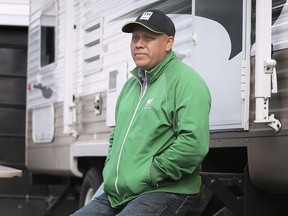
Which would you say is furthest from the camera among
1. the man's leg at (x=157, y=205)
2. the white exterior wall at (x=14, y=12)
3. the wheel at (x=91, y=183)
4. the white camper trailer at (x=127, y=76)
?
the white exterior wall at (x=14, y=12)

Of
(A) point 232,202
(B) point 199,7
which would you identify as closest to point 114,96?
(B) point 199,7

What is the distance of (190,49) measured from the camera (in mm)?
5352

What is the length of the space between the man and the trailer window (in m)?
4.95

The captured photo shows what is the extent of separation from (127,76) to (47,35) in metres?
2.84

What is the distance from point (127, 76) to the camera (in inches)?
253

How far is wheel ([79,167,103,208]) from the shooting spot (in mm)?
7520

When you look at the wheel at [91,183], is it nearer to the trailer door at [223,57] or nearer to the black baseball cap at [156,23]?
the trailer door at [223,57]

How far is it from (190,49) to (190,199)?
5.84ft

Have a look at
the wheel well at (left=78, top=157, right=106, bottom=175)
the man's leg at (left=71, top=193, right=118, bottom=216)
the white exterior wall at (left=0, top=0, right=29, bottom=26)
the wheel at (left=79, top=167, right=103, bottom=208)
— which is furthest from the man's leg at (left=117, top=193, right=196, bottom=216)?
the white exterior wall at (left=0, top=0, right=29, bottom=26)

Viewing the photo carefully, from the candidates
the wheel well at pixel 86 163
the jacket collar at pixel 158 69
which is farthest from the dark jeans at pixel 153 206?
the wheel well at pixel 86 163

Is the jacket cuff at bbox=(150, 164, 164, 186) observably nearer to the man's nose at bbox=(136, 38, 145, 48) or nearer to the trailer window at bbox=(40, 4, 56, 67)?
the man's nose at bbox=(136, 38, 145, 48)

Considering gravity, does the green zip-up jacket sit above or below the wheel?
above

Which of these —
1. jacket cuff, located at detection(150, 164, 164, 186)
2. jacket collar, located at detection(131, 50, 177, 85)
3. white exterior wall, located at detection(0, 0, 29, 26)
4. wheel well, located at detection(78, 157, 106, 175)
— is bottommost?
wheel well, located at detection(78, 157, 106, 175)

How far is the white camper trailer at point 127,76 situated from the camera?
4418mm
